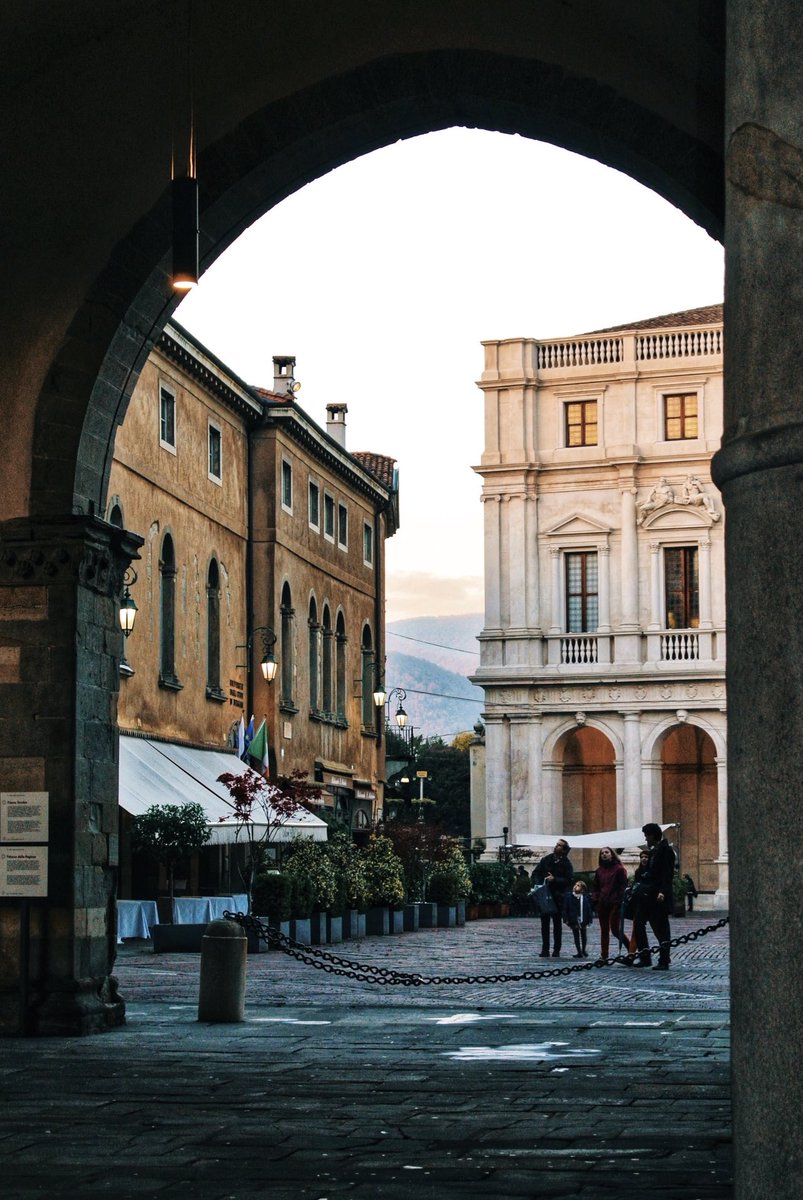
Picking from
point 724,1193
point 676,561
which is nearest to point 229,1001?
point 724,1193

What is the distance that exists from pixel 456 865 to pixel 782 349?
92.6ft

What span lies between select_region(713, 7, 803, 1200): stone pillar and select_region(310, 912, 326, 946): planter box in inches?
788

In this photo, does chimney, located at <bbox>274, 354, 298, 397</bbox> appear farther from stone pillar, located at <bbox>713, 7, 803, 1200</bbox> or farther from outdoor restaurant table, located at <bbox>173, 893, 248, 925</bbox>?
stone pillar, located at <bbox>713, 7, 803, 1200</bbox>

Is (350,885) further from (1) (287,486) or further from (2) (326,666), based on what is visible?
(2) (326,666)

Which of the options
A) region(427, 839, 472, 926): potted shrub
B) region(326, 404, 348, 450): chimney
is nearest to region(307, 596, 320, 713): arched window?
region(326, 404, 348, 450): chimney

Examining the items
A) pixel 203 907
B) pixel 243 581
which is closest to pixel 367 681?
pixel 243 581

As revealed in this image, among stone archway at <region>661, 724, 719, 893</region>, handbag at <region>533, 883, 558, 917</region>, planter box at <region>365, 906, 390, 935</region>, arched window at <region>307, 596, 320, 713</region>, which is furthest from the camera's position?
stone archway at <region>661, 724, 719, 893</region>

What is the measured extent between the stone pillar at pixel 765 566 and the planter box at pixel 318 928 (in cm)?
2002

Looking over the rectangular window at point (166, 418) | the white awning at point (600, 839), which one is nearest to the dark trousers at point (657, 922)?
the rectangular window at point (166, 418)

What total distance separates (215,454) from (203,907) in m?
10.7

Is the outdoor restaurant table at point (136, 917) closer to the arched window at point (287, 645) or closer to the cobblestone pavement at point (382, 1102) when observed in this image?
the cobblestone pavement at point (382, 1102)

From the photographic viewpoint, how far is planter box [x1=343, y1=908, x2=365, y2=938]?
83.4 feet

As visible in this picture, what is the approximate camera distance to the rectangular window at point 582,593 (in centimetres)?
4738

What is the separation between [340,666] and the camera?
42344 mm
